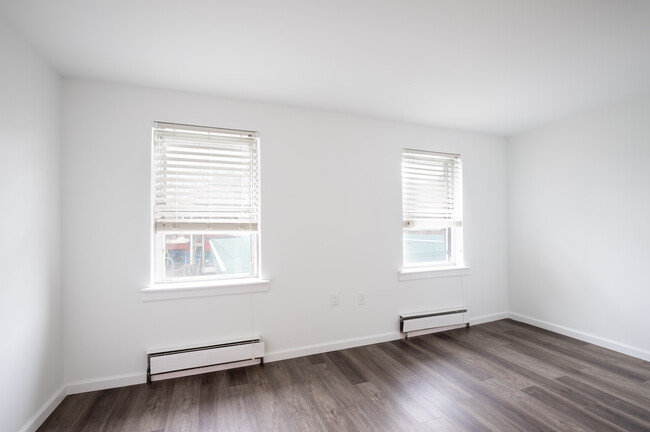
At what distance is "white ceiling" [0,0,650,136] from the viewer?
5.41 ft

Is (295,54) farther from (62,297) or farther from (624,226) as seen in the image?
(624,226)

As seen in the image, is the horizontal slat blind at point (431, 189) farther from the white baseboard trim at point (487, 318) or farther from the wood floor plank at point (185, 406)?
the wood floor plank at point (185, 406)

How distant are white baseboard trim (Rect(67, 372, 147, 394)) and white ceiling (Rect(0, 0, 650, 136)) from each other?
2.44m

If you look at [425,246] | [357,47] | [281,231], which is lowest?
[425,246]

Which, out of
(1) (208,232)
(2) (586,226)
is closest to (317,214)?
(1) (208,232)

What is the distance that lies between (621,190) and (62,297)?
524 centimetres

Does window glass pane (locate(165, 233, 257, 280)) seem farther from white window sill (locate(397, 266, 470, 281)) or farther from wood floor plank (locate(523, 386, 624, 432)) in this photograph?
wood floor plank (locate(523, 386, 624, 432))

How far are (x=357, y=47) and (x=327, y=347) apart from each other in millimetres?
2745

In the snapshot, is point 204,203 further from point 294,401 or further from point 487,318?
point 487,318

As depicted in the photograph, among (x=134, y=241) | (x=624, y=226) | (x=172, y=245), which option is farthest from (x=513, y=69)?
(x=134, y=241)

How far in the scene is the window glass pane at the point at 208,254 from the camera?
8.82 ft

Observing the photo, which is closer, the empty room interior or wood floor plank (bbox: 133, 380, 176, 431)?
the empty room interior

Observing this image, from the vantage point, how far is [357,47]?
2008 mm

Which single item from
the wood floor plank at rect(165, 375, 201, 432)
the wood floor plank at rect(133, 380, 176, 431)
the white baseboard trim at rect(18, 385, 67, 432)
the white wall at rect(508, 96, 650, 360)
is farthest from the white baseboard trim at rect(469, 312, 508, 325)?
the white baseboard trim at rect(18, 385, 67, 432)
